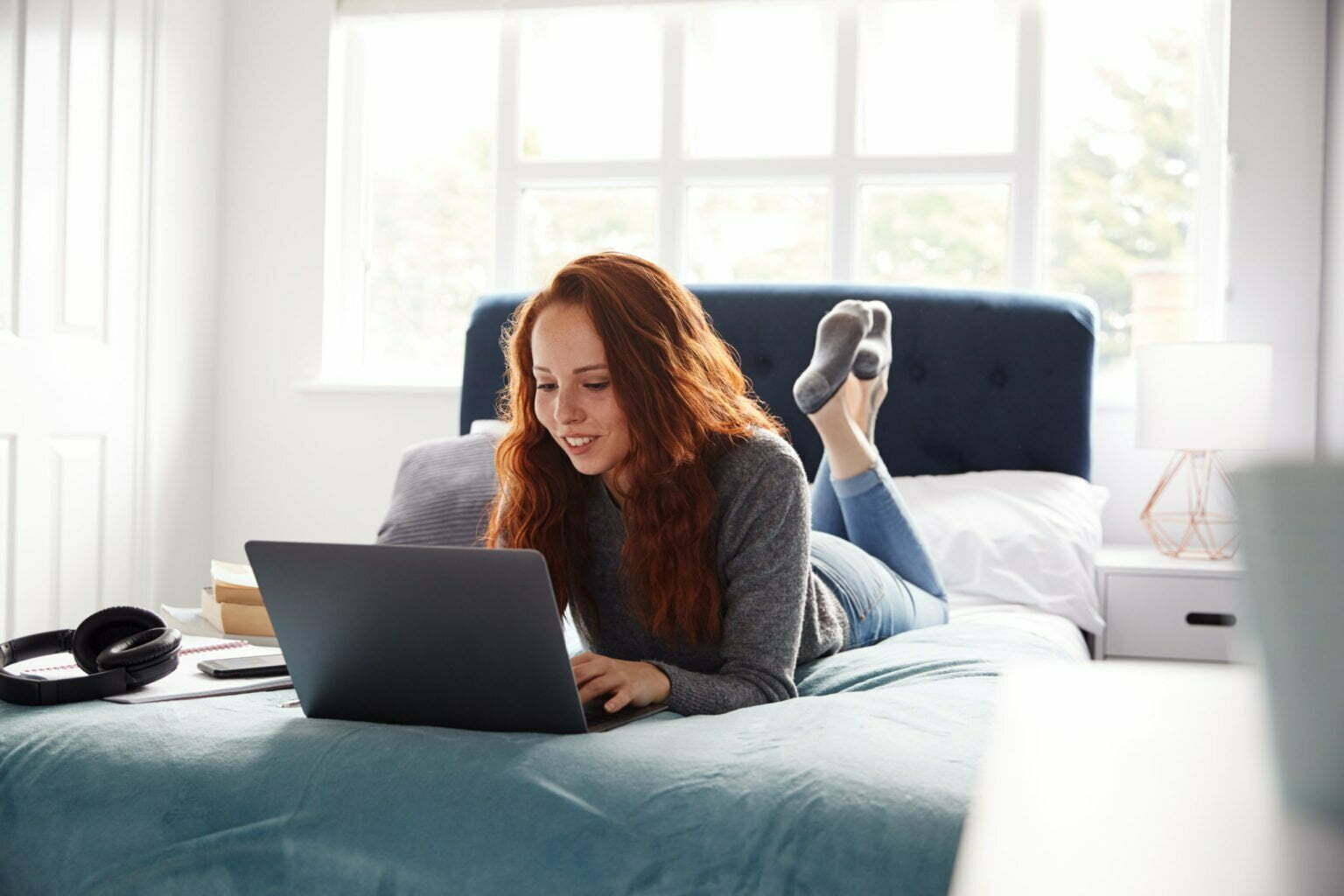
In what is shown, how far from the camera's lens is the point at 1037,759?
0.56m

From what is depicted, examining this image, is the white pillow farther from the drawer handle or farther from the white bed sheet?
the drawer handle

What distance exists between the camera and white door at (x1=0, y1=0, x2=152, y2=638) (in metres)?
3.06

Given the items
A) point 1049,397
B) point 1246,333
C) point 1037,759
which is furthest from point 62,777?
point 1246,333

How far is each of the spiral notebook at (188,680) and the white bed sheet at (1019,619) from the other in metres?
1.21

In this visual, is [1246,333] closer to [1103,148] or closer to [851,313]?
[1103,148]

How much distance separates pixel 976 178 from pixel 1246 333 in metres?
0.82

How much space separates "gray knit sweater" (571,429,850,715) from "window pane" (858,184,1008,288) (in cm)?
206

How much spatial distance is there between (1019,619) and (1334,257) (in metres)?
1.43

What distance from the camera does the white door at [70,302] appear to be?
3057 millimetres

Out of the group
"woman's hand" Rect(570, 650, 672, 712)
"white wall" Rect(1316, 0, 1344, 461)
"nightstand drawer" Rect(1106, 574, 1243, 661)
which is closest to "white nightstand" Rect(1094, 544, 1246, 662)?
"nightstand drawer" Rect(1106, 574, 1243, 661)

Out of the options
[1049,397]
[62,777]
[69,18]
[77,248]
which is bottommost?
[62,777]

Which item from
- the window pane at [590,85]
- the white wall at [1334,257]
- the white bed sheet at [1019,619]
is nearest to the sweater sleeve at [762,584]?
the white bed sheet at [1019,619]

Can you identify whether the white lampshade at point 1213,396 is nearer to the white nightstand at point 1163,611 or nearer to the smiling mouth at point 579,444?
the white nightstand at point 1163,611

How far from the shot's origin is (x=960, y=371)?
9.75 ft
